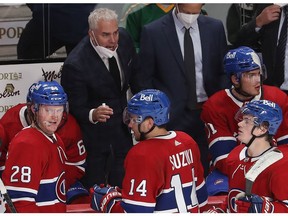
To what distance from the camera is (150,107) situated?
5539mm

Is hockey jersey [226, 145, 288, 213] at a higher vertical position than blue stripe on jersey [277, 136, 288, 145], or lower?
higher

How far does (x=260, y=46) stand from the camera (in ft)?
24.3

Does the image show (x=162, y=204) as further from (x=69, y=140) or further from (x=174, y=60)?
(x=174, y=60)

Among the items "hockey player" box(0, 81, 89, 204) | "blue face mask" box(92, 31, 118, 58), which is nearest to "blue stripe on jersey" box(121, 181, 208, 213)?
"hockey player" box(0, 81, 89, 204)

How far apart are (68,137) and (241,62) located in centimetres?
128

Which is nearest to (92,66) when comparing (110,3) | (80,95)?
(80,95)

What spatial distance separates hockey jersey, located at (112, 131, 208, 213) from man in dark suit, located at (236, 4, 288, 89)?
1770 mm

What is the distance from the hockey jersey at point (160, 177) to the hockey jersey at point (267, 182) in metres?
0.25

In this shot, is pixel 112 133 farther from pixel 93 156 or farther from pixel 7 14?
pixel 7 14

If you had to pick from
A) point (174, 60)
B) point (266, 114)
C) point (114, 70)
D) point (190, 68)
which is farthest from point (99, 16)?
point (266, 114)

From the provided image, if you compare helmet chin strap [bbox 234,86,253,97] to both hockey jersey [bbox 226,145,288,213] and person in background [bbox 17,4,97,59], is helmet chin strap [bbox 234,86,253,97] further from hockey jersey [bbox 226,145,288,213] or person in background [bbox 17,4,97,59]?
person in background [bbox 17,4,97,59]

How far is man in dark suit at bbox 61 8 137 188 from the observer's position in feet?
21.7

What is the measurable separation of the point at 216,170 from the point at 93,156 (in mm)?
884

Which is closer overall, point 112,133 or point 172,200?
point 172,200
